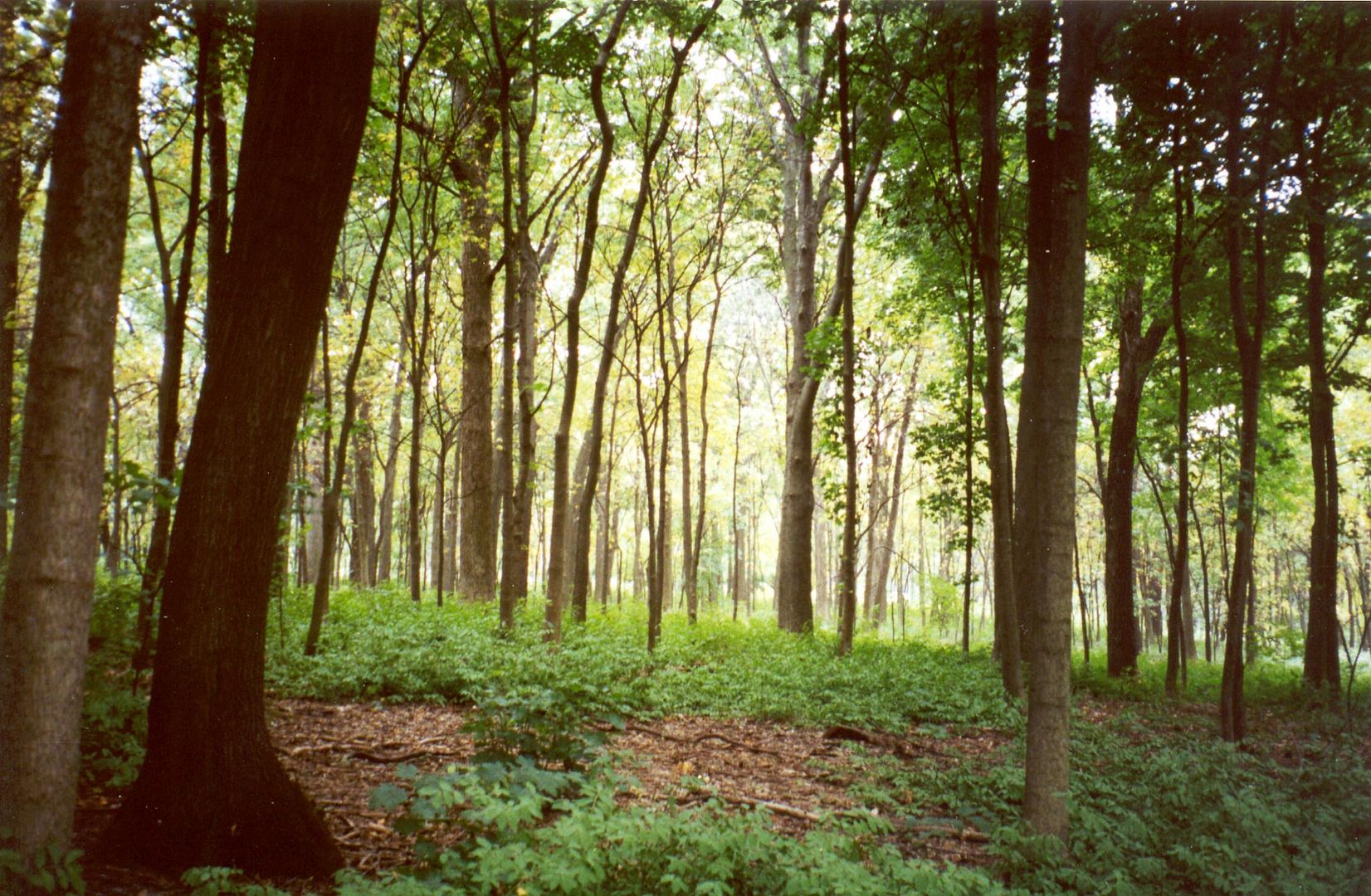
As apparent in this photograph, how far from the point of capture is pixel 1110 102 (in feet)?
29.2

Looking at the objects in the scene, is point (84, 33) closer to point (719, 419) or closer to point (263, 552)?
point (263, 552)

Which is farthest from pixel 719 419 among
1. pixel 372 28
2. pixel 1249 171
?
pixel 372 28

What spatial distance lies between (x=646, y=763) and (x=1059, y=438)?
11.9ft

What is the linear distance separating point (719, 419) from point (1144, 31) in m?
24.7

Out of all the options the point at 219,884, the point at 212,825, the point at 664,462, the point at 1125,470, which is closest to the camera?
the point at 219,884

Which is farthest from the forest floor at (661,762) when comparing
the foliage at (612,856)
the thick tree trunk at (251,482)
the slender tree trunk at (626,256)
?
the slender tree trunk at (626,256)

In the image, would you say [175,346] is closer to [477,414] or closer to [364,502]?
[477,414]

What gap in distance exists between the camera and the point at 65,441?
282cm

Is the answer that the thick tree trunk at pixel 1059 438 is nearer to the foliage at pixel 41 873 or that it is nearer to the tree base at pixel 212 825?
the tree base at pixel 212 825

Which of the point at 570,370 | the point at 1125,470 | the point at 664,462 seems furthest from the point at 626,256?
the point at 1125,470

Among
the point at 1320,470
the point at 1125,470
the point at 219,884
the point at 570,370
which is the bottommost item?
the point at 219,884

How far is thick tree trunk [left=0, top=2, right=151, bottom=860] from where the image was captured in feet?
9.14

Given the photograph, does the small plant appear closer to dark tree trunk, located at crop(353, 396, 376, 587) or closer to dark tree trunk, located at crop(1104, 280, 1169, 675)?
dark tree trunk, located at crop(1104, 280, 1169, 675)

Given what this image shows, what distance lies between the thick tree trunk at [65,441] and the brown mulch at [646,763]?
0.61 m
